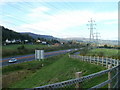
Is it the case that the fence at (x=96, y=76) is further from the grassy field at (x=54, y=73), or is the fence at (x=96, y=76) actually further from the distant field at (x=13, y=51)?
the distant field at (x=13, y=51)

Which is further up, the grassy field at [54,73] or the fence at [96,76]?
the fence at [96,76]

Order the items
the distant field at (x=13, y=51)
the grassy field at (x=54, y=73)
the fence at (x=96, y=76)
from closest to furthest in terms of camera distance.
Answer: the fence at (x=96, y=76) < the grassy field at (x=54, y=73) < the distant field at (x=13, y=51)

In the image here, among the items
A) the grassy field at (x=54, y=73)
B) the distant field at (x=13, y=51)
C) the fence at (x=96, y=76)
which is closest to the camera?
the fence at (x=96, y=76)

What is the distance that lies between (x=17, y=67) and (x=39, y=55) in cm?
985

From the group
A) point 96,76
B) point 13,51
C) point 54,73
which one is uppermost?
point 96,76

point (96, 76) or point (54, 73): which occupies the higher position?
point (96, 76)

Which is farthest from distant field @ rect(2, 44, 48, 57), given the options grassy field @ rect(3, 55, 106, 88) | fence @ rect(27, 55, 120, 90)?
fence @ rect(27, 55, 120, 90)

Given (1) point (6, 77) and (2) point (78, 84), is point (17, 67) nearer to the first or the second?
(1) point (6, 77)

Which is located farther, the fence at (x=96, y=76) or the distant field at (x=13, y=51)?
the distant field at (x=13, y=51)

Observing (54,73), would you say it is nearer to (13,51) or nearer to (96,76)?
(96,76)

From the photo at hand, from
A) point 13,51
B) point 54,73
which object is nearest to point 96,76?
point 54,73

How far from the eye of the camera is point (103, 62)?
2102 cm

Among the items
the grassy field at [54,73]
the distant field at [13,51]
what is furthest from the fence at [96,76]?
the distant field at [13,51]

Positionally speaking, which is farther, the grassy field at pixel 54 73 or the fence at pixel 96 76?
the grassy field at pixel 54 73
